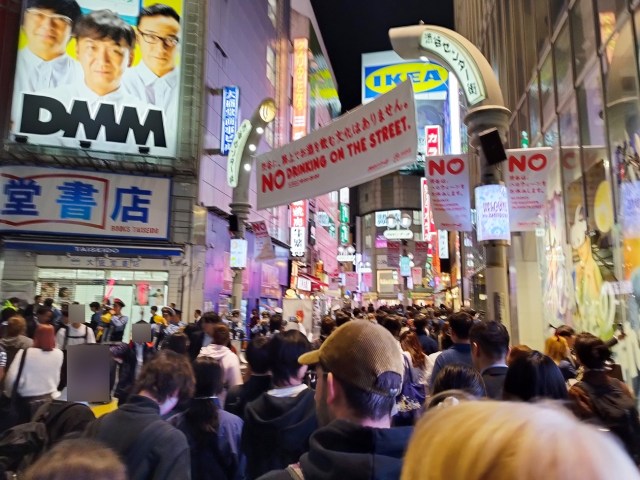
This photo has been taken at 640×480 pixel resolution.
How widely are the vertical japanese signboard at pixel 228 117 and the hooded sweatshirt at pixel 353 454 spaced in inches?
858

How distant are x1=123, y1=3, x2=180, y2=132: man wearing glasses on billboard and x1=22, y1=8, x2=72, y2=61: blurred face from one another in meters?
2.85

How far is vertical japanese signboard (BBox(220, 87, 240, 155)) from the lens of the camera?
22625 mm

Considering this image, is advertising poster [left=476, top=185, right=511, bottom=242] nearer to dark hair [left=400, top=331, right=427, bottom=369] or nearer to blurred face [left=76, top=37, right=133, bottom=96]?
dark hair [left=400, top=331, right=427, bottom=369]

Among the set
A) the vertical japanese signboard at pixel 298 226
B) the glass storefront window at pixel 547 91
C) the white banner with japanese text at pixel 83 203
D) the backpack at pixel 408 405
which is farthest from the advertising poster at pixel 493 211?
the vertical japanese signboard at pixel 298 226

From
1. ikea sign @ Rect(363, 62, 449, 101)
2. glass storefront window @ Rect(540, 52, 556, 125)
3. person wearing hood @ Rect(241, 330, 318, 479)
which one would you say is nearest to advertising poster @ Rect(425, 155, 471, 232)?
glass storefront window @ Rect(540, 52, 556, 125)

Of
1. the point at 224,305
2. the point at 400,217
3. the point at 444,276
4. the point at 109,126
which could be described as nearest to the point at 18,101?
the point at 109,126

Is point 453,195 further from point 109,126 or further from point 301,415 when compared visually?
point 109,126

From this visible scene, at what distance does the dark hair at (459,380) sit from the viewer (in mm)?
3178

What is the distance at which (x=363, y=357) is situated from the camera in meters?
2.05

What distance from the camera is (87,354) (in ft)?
15.2

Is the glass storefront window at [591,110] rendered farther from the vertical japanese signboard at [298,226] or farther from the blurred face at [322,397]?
the vertical japanese signboard at [298,226]

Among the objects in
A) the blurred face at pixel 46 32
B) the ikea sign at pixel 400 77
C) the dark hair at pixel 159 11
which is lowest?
the blurred face at pixel 46 32

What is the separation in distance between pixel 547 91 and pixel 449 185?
5416 mm

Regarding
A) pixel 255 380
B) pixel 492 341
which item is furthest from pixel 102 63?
pixel 492 341
